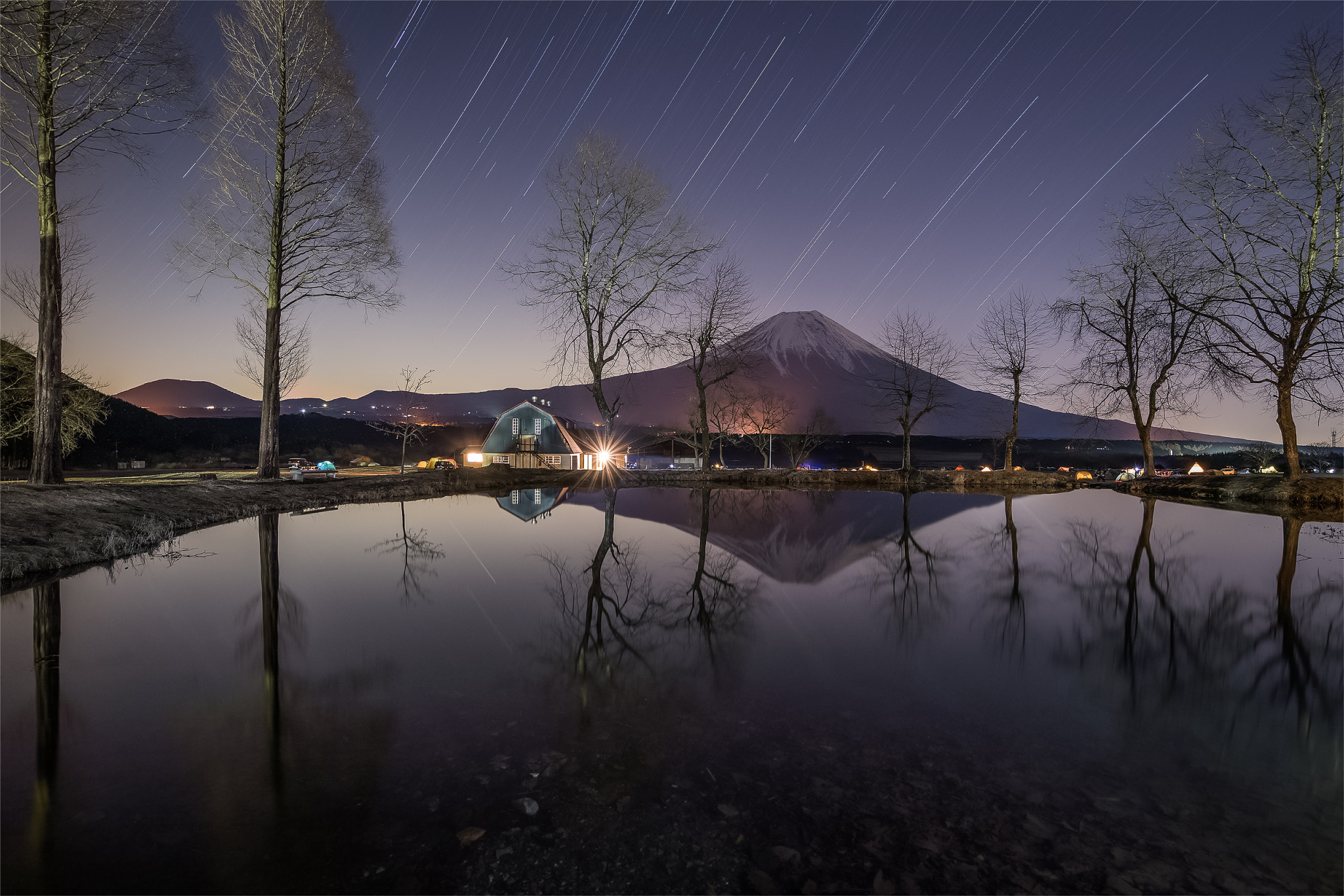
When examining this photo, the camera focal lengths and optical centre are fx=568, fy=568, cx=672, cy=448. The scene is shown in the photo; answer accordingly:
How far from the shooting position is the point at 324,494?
20469mm

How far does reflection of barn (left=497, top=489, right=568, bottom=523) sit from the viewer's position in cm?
1748

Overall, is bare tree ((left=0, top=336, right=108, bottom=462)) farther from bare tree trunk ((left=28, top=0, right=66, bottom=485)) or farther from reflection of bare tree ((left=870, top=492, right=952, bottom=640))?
reflection of bare tree ((left=870, top=492, right=952, bottom=640))

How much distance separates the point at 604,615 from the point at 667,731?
9.93 ft

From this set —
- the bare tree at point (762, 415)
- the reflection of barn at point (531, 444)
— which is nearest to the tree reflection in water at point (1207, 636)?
the bare tree at point (762, 415)

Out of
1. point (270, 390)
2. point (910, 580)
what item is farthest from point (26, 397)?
point (910, 580)

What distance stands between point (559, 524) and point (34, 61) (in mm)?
16507

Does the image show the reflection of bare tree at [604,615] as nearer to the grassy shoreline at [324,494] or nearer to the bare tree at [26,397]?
the grassy shoreline at [324,494]

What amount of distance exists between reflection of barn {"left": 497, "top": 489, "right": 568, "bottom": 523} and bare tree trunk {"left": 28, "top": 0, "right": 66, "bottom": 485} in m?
10.8

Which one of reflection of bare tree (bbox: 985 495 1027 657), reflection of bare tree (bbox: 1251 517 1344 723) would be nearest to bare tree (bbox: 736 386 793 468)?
reflection of bare tree (bbox: 985 495 1027 657)

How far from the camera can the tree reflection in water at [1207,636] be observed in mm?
5039

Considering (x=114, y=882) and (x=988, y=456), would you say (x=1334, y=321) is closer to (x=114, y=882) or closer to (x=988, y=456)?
(x=114, y=882)

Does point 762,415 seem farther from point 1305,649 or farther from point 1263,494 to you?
point 1305,649

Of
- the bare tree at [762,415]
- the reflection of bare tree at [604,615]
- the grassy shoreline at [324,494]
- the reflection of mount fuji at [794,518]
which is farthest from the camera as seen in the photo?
the bare tree at [762,415]

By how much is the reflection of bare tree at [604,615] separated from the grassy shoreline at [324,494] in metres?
7.75
